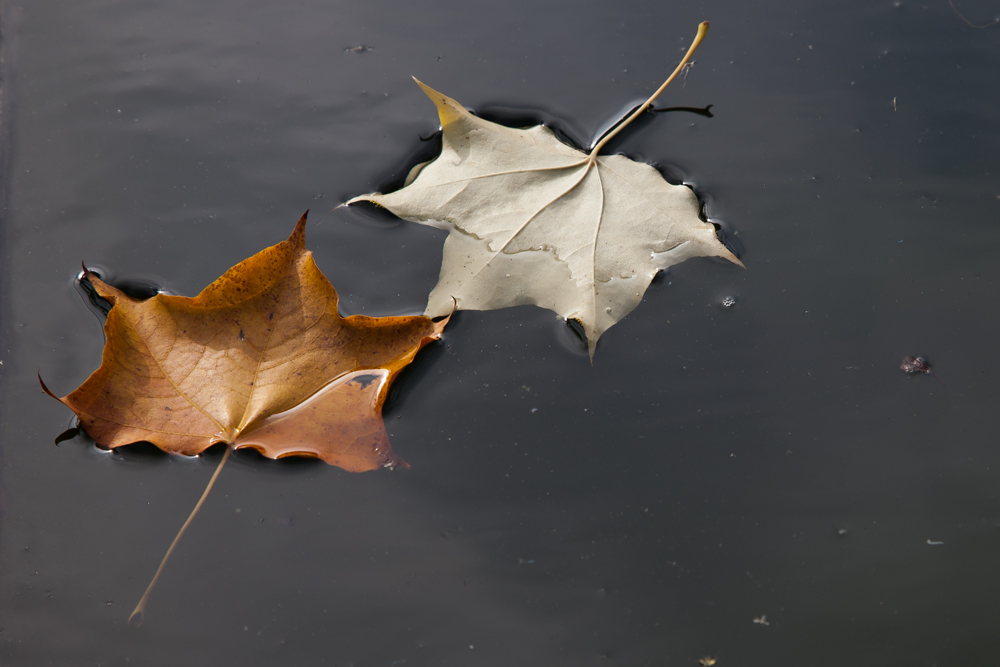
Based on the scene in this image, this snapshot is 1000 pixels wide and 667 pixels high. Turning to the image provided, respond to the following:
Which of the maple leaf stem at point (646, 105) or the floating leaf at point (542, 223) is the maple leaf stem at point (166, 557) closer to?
the floating leaf at point (542, 223)

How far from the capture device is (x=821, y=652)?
2.46ft

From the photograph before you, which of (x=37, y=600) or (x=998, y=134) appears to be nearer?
(x=37, y=600)

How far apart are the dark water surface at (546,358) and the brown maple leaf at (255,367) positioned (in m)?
0.06

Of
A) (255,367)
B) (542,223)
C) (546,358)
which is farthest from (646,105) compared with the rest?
(255,367)

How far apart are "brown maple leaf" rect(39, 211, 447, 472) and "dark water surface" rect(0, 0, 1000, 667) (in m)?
0.06

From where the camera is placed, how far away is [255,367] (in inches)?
28.2

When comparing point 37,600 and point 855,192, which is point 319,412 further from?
point 855,192

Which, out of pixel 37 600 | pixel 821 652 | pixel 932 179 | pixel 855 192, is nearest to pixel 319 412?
pixel 37 600

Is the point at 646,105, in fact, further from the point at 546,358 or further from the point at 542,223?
the point at 546,358

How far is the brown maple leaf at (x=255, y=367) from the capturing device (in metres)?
0.70

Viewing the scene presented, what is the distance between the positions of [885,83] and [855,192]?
206mm

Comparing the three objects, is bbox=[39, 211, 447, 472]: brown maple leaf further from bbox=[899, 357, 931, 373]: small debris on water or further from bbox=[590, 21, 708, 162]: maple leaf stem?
bbox=[899, 357, 931, 373]: small debris on water

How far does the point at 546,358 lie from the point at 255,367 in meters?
0.39

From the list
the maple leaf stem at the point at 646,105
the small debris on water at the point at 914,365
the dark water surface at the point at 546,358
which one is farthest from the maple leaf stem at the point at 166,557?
the small debris on water at the point at 914,365
